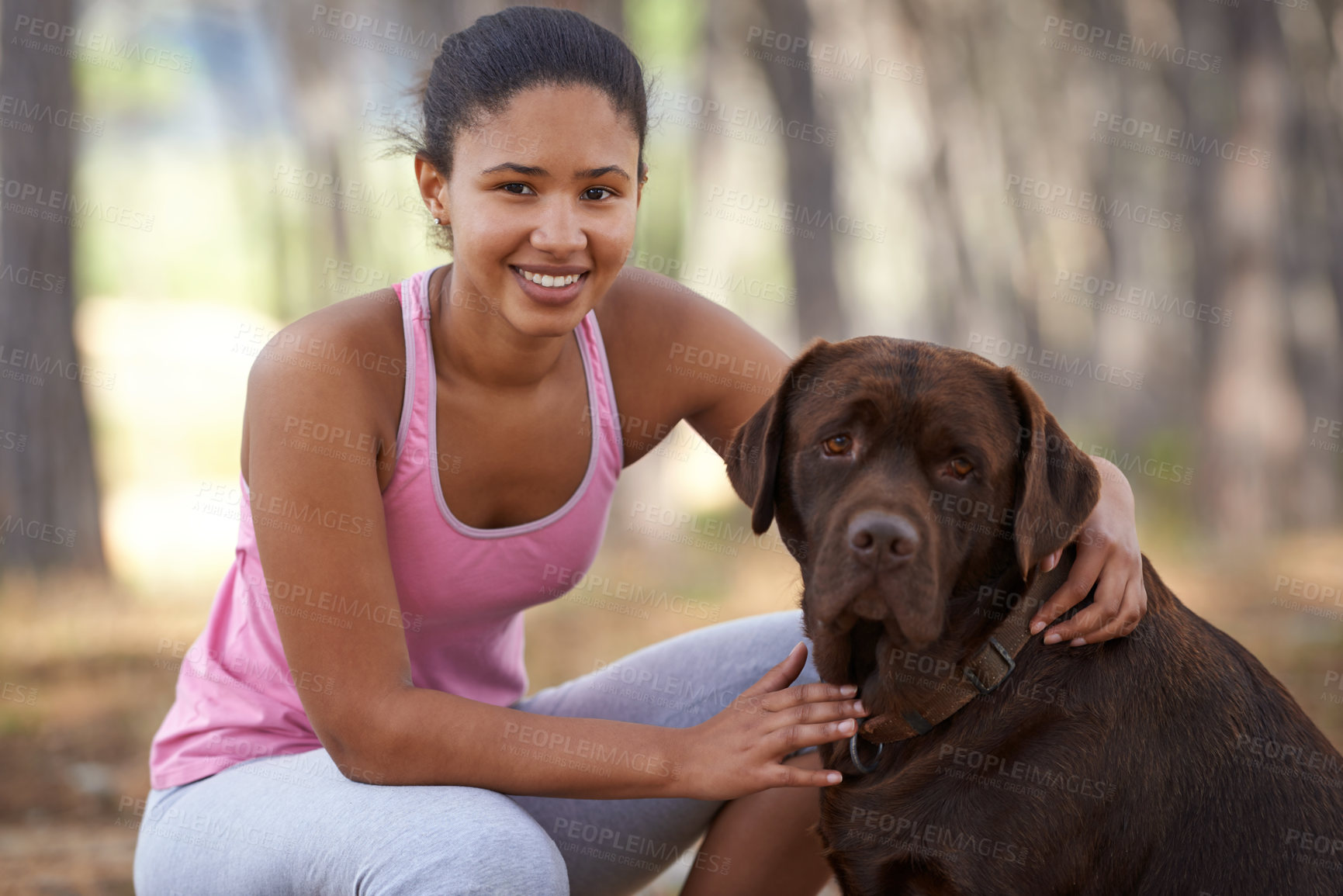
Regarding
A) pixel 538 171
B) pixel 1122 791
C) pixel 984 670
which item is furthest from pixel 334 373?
pixel 1122 791

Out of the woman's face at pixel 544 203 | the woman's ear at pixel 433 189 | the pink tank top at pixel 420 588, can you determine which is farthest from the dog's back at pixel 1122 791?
the woman's ear at pixel 433 189

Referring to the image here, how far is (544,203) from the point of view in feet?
9.15

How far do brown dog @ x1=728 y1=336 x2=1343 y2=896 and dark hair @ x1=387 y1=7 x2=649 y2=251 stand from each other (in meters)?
0.94

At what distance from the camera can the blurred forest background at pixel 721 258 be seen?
7312mm

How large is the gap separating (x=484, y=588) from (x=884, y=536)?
3.79ft

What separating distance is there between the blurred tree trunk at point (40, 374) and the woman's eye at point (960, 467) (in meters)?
7.25

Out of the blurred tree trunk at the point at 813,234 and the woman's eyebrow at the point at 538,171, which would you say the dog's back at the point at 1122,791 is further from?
the blurred tree trunk at the point at 813,234

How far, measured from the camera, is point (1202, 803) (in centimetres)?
240

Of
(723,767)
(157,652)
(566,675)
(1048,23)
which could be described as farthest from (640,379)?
(1048,23)

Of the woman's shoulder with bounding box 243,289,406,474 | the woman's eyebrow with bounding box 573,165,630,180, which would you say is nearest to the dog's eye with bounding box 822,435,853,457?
the woman's eyebrow with bounding box 573,165,630,180

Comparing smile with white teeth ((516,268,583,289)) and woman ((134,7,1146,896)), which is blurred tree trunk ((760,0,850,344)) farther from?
smile with white teeth ((516,268,583,289))

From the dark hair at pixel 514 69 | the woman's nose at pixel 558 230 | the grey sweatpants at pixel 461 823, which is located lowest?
the grey sweatpants at pixel 461 823

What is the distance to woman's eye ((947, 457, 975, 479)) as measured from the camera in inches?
103

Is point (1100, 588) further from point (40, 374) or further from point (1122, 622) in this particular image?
point (40, 374)
